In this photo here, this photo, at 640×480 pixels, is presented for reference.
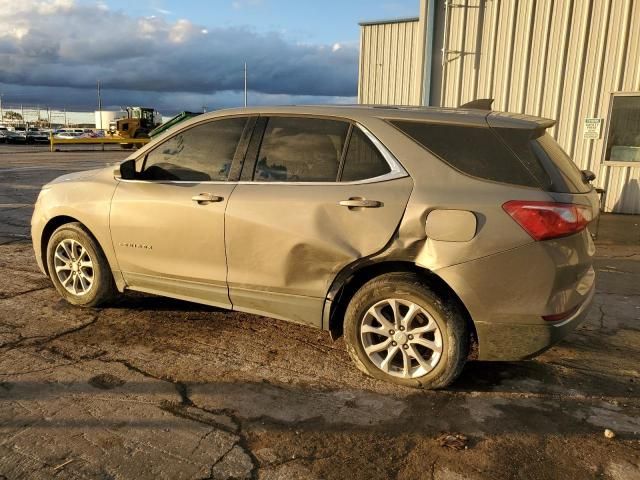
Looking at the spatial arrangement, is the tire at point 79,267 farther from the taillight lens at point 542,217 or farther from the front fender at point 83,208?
the taillight lens at point 542,217

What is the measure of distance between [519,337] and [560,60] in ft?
26.8

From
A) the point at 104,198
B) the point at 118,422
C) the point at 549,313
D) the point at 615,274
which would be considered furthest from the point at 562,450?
the point at 615,274

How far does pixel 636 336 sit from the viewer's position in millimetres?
4352

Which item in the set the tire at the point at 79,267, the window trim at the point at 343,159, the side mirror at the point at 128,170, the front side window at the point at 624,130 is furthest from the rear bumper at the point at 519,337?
the front side window at the point at 624,130

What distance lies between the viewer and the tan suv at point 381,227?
3045 millimetres

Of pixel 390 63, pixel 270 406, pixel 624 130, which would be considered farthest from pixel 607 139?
pixel 270 406

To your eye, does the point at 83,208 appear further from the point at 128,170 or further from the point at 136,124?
the point at 136,124

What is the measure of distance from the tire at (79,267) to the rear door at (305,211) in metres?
1.41

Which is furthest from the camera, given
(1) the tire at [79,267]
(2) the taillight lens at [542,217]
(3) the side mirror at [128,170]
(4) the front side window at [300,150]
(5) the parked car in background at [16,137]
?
(5) the parked car in background at [16,137]

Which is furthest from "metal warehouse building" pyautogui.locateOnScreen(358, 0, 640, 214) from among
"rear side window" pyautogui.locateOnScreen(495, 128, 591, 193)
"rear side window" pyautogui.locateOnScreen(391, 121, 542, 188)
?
"rear side window" pyautogui.locateOnScreen(391, 121, 542, 188)

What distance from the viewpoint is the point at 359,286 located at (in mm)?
3537

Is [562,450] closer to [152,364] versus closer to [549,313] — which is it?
[549,313]

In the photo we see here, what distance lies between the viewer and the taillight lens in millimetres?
2963

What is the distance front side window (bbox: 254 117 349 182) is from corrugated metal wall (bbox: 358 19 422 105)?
25.5 ft
